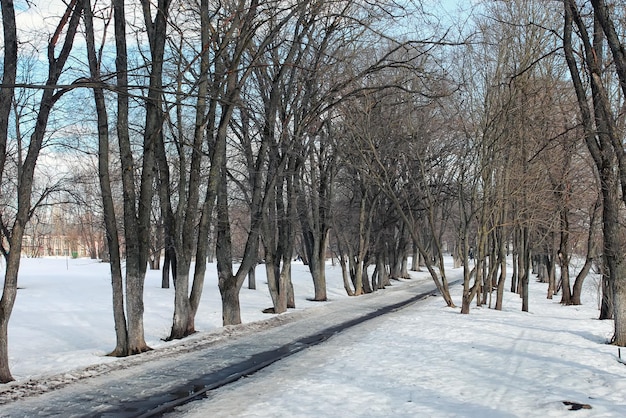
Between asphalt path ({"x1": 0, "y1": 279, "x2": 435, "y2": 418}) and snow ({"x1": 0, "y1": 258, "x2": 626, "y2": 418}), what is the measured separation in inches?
14.6

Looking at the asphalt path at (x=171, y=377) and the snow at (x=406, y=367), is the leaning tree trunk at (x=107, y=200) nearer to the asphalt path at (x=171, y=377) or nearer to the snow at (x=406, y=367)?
the snow at (x=406, y=367)

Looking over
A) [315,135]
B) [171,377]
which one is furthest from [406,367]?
[315,135]

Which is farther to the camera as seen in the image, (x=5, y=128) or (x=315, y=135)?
(x=315, y=135)

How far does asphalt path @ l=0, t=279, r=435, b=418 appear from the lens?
6.82m

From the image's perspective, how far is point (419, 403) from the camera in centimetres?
675

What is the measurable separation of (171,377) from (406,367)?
3.73 m

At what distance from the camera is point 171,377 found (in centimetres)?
852

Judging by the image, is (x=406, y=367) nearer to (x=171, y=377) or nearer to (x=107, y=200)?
(x=171, y=377)

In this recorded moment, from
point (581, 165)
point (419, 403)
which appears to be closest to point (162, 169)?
point (419, 403)

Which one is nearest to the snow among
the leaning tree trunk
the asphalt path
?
the asphalt path

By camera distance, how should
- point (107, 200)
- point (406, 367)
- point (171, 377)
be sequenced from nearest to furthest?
1. point (171, 377)
2. point (406, 367)
3. point (107, 200)

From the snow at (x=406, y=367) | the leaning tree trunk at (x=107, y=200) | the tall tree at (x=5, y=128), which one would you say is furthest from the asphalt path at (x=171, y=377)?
the tall tree at (x=5, y=128)

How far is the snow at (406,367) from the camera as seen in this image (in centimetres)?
664

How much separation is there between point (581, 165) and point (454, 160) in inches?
235
